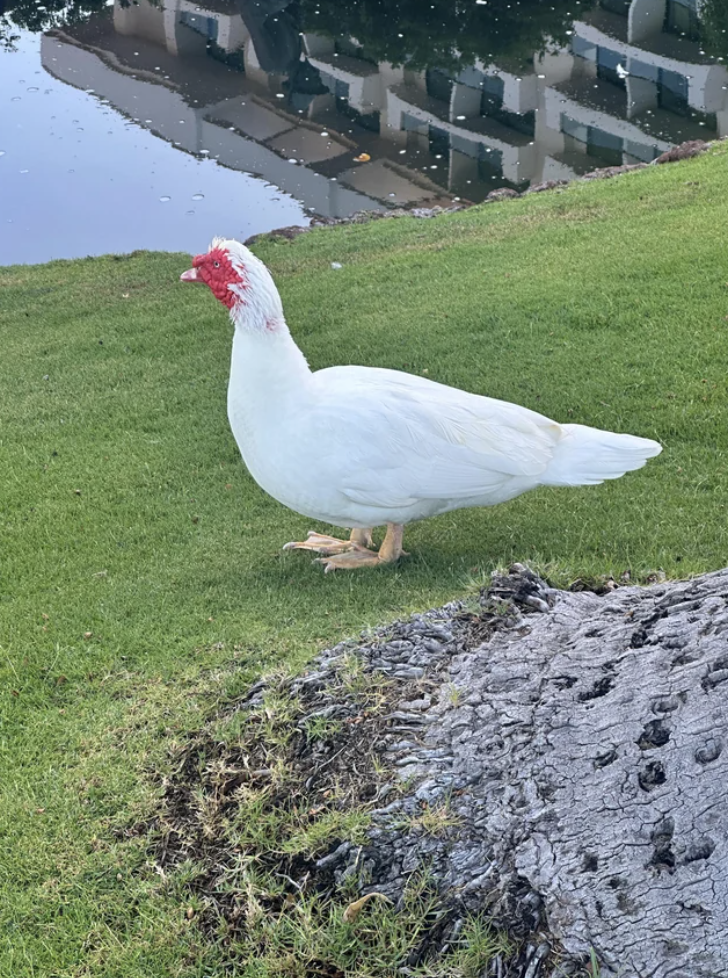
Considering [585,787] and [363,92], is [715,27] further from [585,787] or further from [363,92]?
[585,787]

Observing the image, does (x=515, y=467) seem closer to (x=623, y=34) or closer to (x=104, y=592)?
(x=104, y=592)

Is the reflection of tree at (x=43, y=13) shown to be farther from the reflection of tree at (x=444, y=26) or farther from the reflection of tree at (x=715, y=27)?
the reflection of tree at (x=715, y=27)

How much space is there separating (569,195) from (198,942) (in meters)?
9.96

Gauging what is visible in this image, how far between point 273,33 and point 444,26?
3199mm

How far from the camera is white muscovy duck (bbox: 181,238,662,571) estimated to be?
4.80m

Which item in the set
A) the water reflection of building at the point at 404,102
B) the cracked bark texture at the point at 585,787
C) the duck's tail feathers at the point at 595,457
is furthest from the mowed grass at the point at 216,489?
the water reflection of building at the point at 404,102

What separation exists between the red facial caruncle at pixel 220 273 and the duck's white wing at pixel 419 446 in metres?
0.62

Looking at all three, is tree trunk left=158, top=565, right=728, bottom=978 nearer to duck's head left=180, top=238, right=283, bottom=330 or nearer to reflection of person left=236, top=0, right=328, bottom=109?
duck's head left=180, top=238, right=283, bottom=330

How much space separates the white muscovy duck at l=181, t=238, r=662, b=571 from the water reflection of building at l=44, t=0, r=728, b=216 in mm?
8803

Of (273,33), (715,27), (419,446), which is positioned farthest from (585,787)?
(273,33)

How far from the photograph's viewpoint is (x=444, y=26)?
60.7 feet

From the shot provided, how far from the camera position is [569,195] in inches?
447

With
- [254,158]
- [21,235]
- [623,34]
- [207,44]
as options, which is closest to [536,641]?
[21,235]

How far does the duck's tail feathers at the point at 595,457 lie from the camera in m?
4.83
